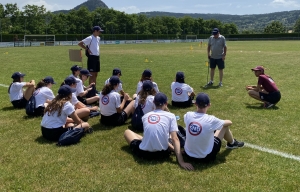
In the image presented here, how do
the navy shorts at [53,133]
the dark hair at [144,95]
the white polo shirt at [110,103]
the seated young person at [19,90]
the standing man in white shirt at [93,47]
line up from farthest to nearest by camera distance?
the standing man in white shirt at [93,47] → the seated young person at [19,90] → the white polo shirt at [110,103] → the dark hair at [144,95] → the navy shorts at [53,133]

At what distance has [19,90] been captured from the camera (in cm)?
876

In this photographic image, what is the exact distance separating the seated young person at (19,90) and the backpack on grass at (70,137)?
3179 mm

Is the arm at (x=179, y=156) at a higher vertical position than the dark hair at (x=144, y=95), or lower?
lower

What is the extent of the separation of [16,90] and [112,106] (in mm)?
3436

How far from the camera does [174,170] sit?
15.8 feet

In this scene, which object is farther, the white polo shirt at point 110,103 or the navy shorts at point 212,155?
the white polo shirt at point 110,103

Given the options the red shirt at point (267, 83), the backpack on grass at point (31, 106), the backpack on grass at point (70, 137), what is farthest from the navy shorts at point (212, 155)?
the backpack on grass at point (31, 106)

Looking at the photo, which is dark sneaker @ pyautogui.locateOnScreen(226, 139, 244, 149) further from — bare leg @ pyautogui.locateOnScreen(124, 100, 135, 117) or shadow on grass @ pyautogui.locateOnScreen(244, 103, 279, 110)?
shadow on grass @ pyautogui.locateOnScreen(244, 103, 279, 110)

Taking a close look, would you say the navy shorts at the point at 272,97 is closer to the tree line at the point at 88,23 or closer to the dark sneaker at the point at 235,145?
the dark sneaker at the point at 235,145

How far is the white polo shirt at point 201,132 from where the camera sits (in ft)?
15.7

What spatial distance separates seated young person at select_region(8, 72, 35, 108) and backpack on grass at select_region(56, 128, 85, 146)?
125 inches

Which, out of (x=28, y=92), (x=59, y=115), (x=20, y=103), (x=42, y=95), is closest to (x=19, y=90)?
(x=28, y=92)

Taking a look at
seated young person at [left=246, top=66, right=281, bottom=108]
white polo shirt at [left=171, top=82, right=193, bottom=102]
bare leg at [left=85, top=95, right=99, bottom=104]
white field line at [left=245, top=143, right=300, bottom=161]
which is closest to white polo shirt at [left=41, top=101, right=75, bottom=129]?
bare leg at [left=85, top=95, right=99, bottom=104]

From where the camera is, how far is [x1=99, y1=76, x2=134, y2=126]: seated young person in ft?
22.7
